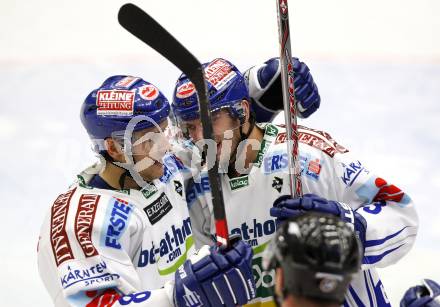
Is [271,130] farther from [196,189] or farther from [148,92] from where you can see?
[148,92]

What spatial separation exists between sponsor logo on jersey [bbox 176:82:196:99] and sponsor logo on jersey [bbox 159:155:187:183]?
0.84 ft

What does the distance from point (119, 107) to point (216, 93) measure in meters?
0.41

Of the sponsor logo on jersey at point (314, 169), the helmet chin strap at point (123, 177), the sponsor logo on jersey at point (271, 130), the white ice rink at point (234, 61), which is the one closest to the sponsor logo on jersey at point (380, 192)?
the sponsor logo on jersey at point (314, 169)

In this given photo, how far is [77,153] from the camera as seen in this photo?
17.1ft

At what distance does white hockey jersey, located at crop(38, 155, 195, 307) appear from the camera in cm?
268

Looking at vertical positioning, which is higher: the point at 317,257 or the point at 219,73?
the point at 219,73

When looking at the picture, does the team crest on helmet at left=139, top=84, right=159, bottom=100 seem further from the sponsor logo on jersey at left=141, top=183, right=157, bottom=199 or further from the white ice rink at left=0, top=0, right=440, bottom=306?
the white ice rink at left=0, top=0, right=440, bottom=306

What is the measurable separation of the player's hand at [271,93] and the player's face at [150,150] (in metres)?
0.70

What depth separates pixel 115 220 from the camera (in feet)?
9.12

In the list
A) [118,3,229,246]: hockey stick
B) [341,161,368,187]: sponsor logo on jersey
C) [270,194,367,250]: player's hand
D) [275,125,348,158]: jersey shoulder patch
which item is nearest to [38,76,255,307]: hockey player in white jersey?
[118,3,229,246]: hockey stick

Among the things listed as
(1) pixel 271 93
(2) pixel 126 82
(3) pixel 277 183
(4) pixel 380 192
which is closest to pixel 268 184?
(3) pixel 277 183

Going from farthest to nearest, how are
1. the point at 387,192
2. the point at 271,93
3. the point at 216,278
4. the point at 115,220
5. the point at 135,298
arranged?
the point at 271,93 → the point at 387,192 → the point at 115,220 → the point at 135,298 → the point at 216,278

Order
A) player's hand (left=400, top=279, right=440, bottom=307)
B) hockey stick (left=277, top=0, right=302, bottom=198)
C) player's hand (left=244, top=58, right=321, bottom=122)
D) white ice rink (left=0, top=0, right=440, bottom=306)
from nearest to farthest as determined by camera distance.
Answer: player's hand (left=400, top=279, right=440, bottom=307) → hockey stick (left=277, top=0, right=302, bottom=198) → player's hand (left=244, top=58, right=321, bottom=122) → white ice rink (left=0, top=0, right=440, bottom=306)

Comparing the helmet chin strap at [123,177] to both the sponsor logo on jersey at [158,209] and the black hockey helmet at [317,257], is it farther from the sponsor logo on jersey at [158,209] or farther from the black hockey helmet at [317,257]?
the black hockey helmet at [317,257]
